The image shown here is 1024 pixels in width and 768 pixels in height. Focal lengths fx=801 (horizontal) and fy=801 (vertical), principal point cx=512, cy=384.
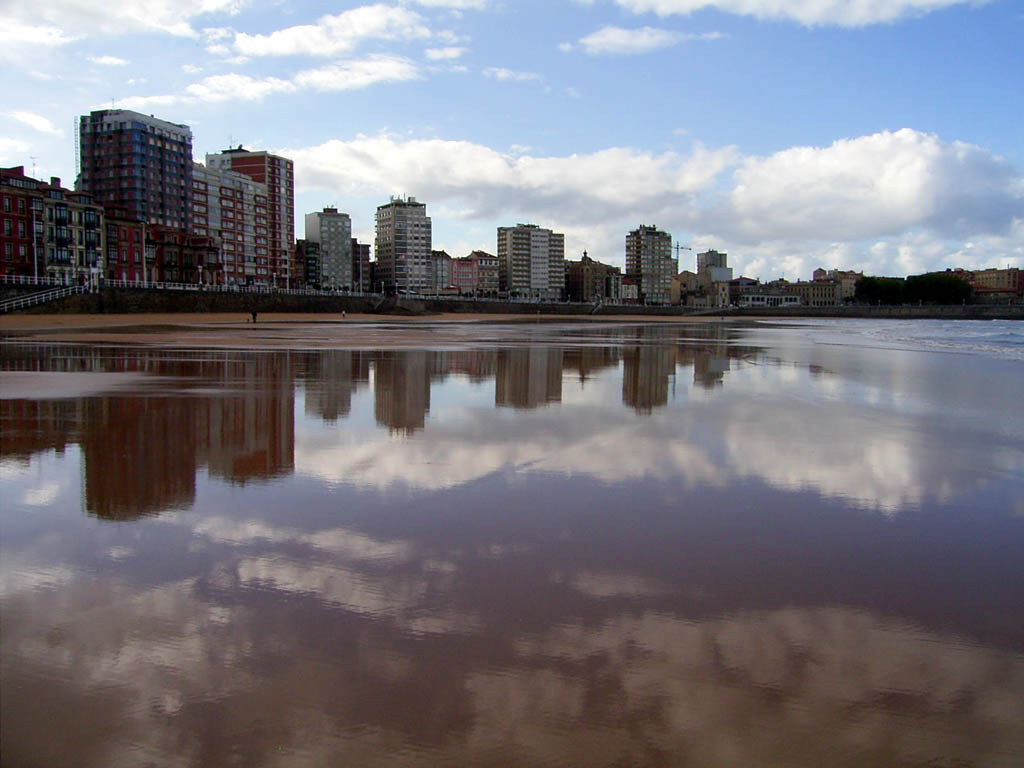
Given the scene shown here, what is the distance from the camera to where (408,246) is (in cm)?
18538

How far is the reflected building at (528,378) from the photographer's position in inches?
583

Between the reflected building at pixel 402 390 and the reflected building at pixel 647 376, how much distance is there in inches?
150

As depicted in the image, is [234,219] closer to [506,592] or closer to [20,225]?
[20,225]

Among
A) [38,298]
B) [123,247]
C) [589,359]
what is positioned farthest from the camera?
[123,247]

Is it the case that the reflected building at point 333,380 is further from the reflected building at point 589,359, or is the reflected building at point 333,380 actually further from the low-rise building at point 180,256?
the low-rise building at point 180,256

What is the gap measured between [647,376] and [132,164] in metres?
109

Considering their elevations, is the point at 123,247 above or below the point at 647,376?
above

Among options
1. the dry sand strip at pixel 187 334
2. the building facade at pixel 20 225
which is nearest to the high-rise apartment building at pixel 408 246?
the building facade at pixel 20 225

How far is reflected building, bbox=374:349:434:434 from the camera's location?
1194cm

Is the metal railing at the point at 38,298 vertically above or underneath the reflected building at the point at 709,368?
above

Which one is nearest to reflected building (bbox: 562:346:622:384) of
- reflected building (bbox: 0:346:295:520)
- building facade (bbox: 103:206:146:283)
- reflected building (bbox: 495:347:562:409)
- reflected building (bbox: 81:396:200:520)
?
reflected building (bbox: 495:347:562:409)

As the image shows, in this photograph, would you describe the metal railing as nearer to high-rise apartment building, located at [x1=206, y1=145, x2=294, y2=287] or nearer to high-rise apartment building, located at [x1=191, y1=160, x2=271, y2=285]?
high-rise apartment building, located at [x1=191, y1=160, x2=271, y2=285]

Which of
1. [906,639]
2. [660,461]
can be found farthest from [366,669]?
[660,461]

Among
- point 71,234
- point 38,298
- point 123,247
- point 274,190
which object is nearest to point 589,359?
point 38,298
